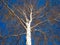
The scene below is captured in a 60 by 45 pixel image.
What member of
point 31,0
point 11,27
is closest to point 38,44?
point 11,27

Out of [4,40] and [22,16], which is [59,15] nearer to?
[22,16]

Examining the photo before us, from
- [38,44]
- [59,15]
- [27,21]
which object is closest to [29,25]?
[27,21]

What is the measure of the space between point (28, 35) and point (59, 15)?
1432 mm

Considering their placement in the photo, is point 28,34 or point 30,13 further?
point 30,13

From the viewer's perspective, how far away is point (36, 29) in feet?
22.3

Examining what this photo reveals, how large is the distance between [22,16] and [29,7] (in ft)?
1.32

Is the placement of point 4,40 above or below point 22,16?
below

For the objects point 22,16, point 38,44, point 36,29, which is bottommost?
point 38,44

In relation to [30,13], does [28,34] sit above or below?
below

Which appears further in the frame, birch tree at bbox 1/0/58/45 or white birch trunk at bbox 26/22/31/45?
birch tree at bbox 1/0/58/45

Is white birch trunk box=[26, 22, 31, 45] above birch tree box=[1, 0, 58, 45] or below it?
below

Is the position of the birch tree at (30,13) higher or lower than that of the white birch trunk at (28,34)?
higher

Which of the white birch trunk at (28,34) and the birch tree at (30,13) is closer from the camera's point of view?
the white birch trunk at (28,34)

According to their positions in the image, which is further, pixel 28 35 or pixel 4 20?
pixel 4 20
